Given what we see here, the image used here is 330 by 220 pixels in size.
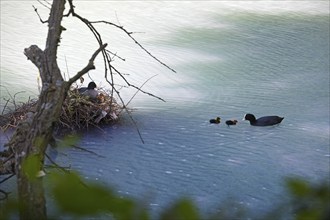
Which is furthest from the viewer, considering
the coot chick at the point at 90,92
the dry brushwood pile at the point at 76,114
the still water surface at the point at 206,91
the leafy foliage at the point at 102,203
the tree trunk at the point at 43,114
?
the coot chick at the point at 90,92

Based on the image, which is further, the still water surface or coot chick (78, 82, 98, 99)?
coot chick (78, 82, 98, 99)

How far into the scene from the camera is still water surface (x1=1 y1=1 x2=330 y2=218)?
125 inches

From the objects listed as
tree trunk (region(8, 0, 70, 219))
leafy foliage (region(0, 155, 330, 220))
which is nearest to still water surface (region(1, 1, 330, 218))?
tree trunk (region(8, 0, 70, 219))

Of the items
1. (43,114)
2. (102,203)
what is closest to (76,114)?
(43,114)

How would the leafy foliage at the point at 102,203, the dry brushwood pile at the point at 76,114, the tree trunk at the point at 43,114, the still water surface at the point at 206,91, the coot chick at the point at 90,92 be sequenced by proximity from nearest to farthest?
the leafy foliage at the point at 102,203 → the tree trunk at the point at 43,114 → the still water surface at the point at 206,91 → the dry brushwood pile at the point at 76,114 → the coot chick at the point at 90,92

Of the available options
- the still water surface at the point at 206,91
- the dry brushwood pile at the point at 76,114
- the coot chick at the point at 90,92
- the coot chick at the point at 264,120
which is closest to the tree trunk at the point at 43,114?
the still water surface at the point at 206,91

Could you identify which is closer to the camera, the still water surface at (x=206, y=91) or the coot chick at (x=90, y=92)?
the still water surface at (x=206, y=91)

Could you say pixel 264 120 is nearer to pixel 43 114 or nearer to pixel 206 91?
pixel 206 91

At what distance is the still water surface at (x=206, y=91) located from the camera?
125 inches

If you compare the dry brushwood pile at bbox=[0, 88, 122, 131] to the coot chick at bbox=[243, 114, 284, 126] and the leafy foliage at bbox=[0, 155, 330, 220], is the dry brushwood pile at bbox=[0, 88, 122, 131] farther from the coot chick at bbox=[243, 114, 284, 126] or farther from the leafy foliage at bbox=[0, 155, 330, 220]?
the leafy foliage at bbox=[0, 155, 330, 220]

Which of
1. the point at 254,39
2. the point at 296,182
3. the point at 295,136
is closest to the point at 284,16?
the point at 254,39

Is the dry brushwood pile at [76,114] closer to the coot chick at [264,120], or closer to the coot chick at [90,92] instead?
the coot chick at [90,92]

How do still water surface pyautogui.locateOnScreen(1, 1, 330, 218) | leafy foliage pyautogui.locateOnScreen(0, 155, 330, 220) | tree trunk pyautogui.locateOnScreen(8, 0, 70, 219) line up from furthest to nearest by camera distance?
still water surface pyautogui.locateOnScreen(1, 1, 330, 218), tree trunk pyautogui.locateOnScreen(8, 0, 70, 219), leafy foliage pyautogui.locateOnScreen(0, 155, 330, 220)

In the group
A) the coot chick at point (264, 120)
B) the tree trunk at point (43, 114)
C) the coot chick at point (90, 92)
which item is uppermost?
the tree trunk at point (43, 114)
